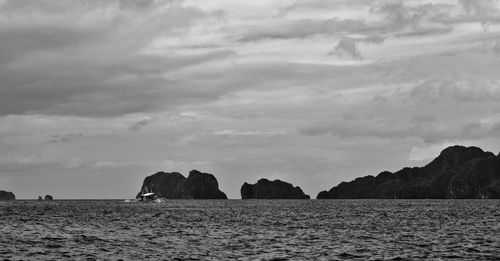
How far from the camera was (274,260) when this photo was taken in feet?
203

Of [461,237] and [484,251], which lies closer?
[484,251]

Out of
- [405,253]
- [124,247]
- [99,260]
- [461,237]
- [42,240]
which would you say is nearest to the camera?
[99,260]

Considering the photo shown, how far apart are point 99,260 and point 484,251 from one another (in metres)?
37.9

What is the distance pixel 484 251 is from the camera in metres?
68.9

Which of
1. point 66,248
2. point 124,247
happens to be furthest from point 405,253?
point 66,248

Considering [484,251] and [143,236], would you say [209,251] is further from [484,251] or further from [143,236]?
[484,251]

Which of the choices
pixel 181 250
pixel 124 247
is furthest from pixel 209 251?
pixel 124 247

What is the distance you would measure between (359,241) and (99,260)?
1317 inches

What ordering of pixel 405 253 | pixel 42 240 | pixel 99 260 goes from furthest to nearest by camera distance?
pixel 42 240, pixel 405 253, pixel 99 260

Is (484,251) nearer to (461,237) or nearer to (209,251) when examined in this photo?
(461,237)

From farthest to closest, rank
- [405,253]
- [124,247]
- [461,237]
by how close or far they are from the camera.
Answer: [461,237], [124,247], [405,253]

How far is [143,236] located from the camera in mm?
88438

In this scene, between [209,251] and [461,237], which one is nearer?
[209,251]

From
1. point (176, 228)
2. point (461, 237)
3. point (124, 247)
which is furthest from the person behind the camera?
point (176, 228)
